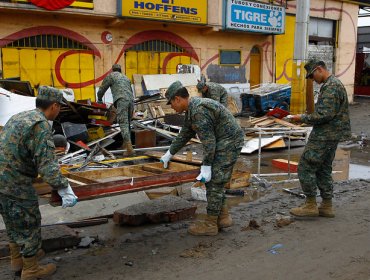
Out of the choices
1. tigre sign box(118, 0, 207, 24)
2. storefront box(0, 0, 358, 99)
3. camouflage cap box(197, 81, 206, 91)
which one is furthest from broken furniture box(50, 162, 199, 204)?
tigre sign box(118, 0, 207, 24)

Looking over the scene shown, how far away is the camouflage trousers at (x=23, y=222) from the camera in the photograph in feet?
12.0

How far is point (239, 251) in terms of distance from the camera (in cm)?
460

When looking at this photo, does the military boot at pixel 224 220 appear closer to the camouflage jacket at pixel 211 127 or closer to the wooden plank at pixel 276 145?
the camouflage jacket at pixel 211 127

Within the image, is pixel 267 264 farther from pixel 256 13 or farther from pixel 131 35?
pixel 256 13

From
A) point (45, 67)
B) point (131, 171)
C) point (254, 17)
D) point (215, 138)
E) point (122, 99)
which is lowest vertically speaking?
point (131, 171)

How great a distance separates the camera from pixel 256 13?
1798 cm

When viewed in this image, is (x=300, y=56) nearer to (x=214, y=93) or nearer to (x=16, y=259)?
(x=214, y=93)

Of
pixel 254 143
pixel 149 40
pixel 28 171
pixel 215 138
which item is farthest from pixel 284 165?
pixel 149 40

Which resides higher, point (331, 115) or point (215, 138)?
point (331, 115)

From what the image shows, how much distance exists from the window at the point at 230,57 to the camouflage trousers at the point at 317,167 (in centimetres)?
1296

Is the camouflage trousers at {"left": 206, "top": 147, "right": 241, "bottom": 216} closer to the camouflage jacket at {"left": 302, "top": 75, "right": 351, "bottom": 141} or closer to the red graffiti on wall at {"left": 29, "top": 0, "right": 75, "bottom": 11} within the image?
the camouflage jacket at {"left": 302, "top": 75, "right": 351, "bottom": 141}

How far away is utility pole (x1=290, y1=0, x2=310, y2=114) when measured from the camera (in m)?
14.9

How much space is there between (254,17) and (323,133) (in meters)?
13.5

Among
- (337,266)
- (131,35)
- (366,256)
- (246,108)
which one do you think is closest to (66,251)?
(337,266)
